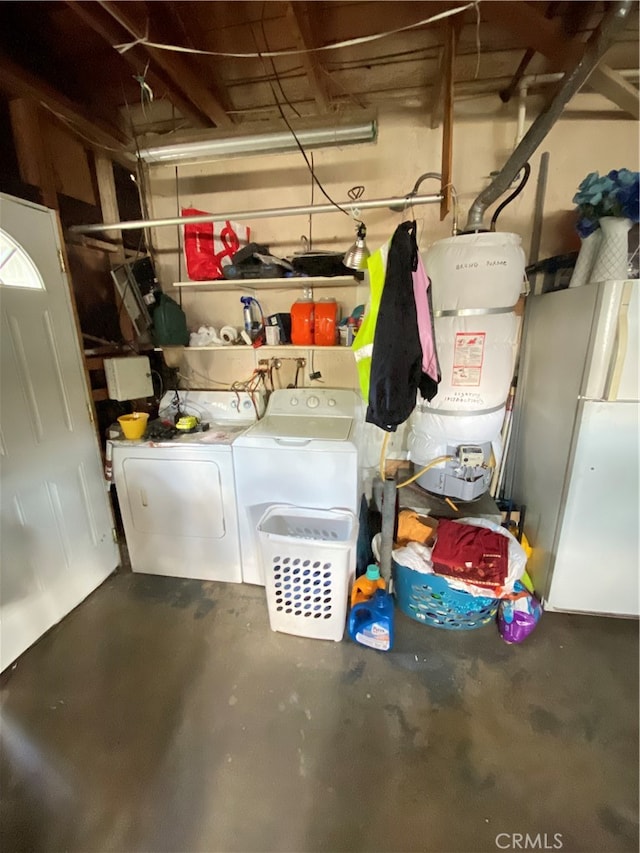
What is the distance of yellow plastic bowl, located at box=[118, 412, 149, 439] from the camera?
6.86 feet

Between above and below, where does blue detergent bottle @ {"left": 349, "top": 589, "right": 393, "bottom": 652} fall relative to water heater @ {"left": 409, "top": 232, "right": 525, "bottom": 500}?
below

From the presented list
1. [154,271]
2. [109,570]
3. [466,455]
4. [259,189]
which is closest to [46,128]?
[154,271]

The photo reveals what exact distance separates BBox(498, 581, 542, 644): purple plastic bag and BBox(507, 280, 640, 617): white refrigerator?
0.64ft

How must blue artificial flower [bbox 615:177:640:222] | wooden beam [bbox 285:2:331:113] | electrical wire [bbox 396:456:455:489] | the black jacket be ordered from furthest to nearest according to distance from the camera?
1. electrical wire [bbox 396:456:455:489]
2. blue artificial flower [bbox 615:177:640:222]
3. wooden beam [bbox 285:2:331:113]
4. the black jacket

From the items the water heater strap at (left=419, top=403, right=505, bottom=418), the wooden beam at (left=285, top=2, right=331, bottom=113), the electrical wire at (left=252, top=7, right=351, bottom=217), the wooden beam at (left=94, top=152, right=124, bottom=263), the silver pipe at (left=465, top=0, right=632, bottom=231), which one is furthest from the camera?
the wooden beam at (left=94, top=152, right=124, bottom=263)

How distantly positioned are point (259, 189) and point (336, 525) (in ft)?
7.24

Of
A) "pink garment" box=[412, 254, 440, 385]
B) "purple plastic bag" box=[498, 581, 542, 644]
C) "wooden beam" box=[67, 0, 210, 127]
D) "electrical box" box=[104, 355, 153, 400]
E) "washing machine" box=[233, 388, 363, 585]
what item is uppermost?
"wooden beam" box=[67, 0, 210, 127]

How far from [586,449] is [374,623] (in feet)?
4.17

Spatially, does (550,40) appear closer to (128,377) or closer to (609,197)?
(609,197)

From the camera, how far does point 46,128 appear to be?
1.99m

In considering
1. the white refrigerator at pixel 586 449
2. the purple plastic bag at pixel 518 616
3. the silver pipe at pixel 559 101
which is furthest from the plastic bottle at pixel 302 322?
the purple plastic bag at pixel 518 616

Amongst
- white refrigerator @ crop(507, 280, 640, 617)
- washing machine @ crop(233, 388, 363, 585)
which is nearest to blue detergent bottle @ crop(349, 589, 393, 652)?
washing machine @ crop(233, 388, 363, 585)

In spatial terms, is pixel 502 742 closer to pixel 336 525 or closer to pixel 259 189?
pixel 336 525

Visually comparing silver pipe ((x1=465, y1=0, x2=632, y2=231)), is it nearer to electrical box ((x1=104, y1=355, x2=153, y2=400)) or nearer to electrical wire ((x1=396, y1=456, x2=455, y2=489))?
electrical wire ((x1=396, y1=456, x2=455, y2=489))
